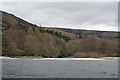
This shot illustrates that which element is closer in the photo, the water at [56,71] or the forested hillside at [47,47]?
the water at [56,71]

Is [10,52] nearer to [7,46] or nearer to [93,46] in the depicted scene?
[7,46]

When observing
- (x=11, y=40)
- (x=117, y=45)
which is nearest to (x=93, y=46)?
(x=117, y=45)

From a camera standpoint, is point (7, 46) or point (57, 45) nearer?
point (7, 46)

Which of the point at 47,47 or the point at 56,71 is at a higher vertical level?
the point at 47,47

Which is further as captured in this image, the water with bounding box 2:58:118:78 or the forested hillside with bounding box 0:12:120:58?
the forested hillside with bounding box 0:12:120:58

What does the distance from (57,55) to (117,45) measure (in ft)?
116

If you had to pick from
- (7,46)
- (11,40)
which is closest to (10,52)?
(7,46)

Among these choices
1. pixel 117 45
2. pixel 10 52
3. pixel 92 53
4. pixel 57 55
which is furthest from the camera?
pixel 117 45

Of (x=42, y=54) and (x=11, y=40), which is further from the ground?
(x=11, y=40)

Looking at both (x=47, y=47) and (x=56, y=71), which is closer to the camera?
(x=56, y=71)

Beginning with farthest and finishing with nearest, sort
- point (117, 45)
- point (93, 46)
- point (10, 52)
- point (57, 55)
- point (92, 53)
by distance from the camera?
point (117, 45), point (93, 46), point (92, 53), point (57, 55), point (10, 52)

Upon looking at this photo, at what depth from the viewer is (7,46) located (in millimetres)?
75562

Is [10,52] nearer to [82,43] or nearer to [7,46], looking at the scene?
[7,46]

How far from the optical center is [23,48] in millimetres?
83812
